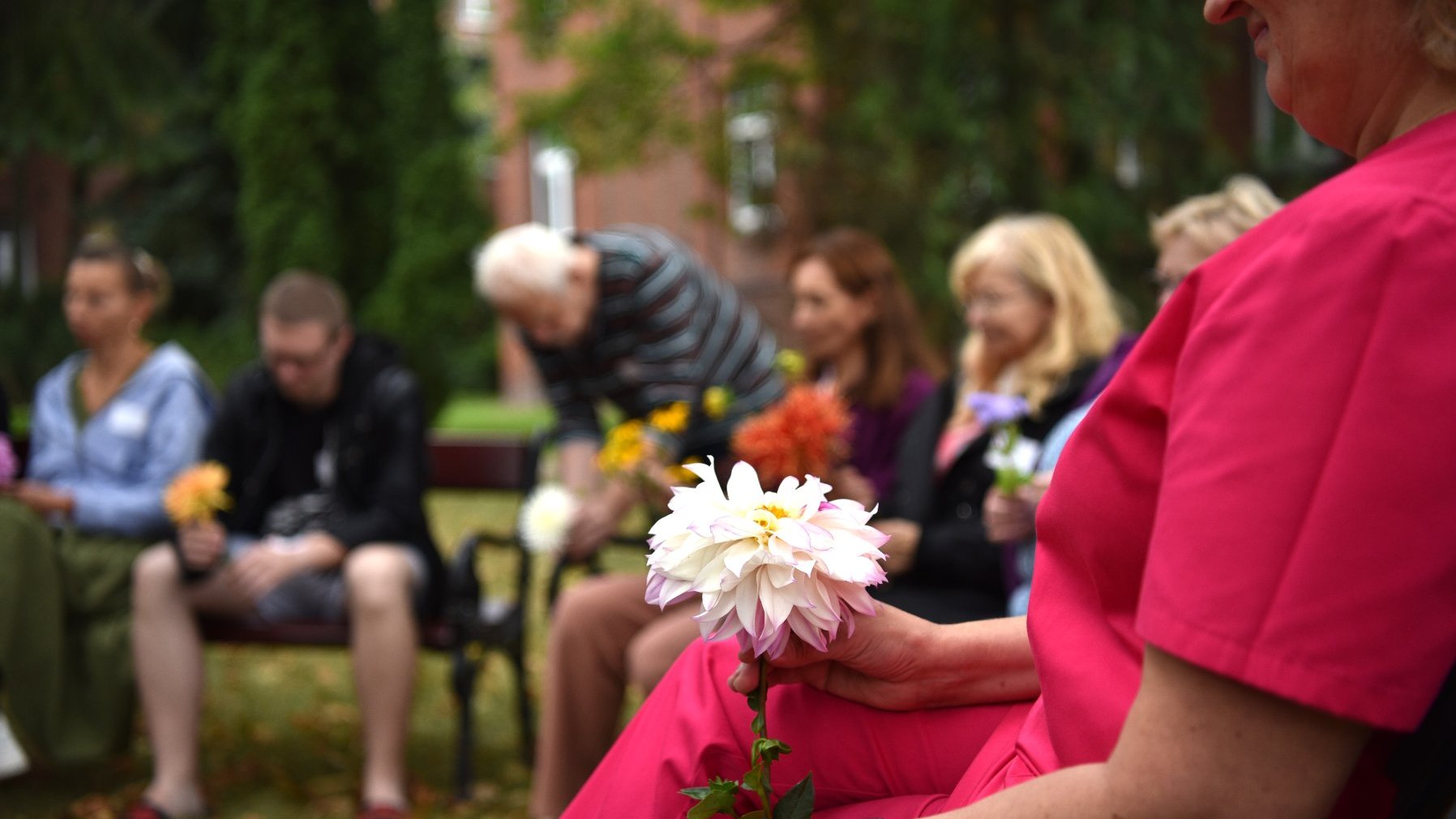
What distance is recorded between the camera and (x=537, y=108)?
1488 centimetres

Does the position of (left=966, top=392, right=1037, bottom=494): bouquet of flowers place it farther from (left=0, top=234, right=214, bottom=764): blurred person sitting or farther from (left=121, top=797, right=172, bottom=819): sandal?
(left=0, top=234, right=214, bottom=764): blurred person sitting

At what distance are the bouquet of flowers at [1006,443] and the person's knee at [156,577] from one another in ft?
9.32

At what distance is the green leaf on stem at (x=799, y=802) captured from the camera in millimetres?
1392

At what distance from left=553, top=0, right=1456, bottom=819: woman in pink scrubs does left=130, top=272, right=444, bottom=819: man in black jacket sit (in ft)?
11.3

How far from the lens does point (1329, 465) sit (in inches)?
38.2

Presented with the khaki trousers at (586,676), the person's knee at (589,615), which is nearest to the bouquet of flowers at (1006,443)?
the khaki trousers at (586,676)

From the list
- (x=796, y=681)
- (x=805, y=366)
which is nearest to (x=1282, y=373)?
(x=796, y=681)

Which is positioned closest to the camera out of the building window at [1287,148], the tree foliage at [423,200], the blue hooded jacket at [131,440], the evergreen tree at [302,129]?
the blue hooded jacket at [131,440]

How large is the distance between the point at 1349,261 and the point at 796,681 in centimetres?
82

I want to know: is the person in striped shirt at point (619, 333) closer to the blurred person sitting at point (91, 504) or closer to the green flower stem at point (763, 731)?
the blurred person sitting at point (91, 504)

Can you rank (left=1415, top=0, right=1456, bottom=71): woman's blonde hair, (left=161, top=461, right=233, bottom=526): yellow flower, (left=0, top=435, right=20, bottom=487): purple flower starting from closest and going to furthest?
1. (left=1415, top=0, right=1456, bottom=71): woman's blonde hair
2. (left=161, top=461, right=233, bottom=526): yellow flower
3. (left=0, top=435, right=20, bottom=487): purple flower

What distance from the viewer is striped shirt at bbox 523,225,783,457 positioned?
478 centimetres

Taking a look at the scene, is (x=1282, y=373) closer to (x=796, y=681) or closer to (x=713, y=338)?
(x=796, y=681)

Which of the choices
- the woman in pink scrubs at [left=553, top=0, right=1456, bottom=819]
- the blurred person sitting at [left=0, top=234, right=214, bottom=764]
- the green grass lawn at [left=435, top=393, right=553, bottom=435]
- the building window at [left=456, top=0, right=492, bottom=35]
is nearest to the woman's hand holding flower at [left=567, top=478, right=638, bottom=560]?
the blurred person sitting at [left=0, top=234, right=214, bottom=764]
